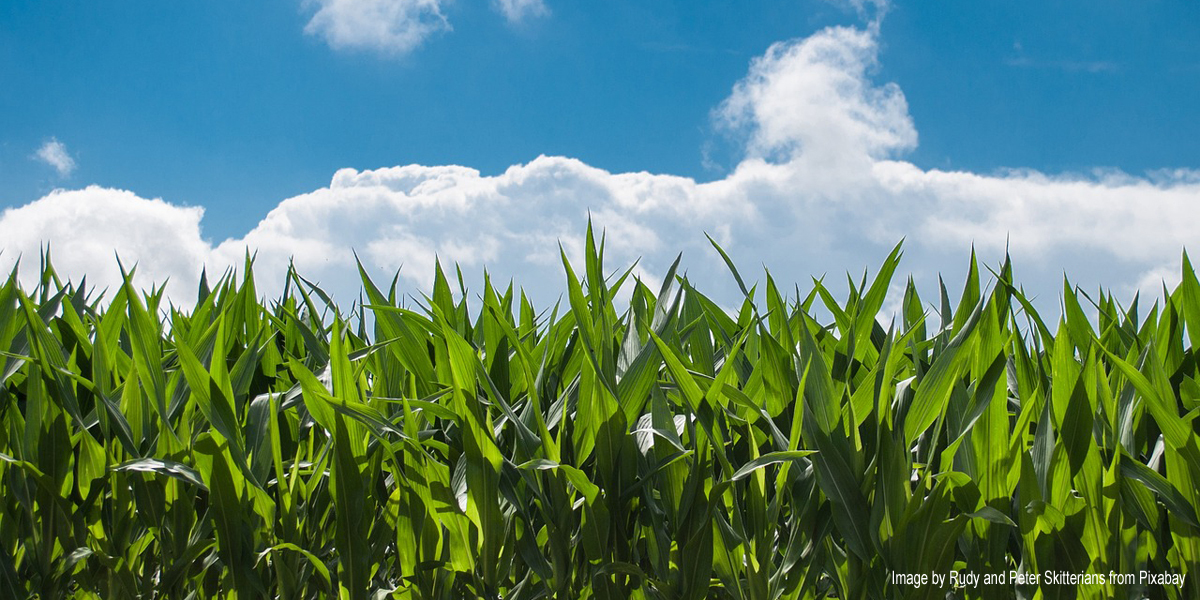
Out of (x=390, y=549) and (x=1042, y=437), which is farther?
(x=390, y=549)

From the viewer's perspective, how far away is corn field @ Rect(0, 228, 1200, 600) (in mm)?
1087

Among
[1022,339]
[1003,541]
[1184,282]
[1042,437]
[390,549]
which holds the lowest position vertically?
[390,549]

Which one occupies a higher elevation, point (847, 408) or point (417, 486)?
point (847, 408)

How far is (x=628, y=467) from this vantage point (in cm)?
117

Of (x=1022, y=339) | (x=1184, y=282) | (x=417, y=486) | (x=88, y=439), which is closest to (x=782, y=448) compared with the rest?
(x=1022, y=339)

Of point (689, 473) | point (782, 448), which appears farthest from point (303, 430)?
point (782, 448)

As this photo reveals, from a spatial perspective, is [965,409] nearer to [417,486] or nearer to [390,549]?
[417,486]

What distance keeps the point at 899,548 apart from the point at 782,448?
0.62ft

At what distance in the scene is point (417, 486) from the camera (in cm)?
121

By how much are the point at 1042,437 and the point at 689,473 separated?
0.48 metres

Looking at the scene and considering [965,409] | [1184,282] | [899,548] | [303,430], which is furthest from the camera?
[303,430]

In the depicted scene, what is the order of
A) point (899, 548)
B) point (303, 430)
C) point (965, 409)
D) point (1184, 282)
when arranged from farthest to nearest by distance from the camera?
point (303, 430) < point (1184, 282) < point (965, 409) < point (899, 548)

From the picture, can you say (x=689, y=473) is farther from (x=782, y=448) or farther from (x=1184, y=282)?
(x=1184, y=282)

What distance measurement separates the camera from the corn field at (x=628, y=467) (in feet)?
3.57
